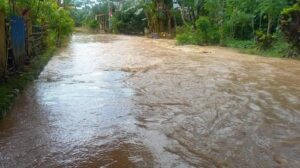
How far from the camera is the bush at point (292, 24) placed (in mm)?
13680

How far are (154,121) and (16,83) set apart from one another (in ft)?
11.6

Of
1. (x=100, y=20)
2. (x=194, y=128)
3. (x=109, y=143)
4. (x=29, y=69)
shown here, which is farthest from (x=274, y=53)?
(x=100, y=20)

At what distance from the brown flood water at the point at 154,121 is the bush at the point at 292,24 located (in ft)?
12.8

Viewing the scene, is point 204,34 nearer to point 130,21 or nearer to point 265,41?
point 265,41

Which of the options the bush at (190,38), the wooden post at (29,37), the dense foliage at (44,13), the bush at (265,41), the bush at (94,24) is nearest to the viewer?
the dense foliage at (44,13)

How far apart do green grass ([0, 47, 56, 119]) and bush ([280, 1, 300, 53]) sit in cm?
875

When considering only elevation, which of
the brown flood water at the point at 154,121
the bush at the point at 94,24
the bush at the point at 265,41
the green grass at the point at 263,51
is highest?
the bush at the point at 94,24

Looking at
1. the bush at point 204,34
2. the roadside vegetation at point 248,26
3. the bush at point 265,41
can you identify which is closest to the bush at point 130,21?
the roadside vegetation at point 248,26

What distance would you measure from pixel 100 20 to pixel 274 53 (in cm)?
3002

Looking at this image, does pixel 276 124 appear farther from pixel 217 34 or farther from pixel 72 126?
pixel 217 34

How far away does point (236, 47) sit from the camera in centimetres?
1814

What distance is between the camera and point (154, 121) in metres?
5.84

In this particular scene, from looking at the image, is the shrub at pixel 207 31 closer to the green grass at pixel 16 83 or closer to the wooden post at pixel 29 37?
the green grass at pixel 16 83

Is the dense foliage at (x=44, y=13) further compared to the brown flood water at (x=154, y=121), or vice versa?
the dense foliage at (x=44, y=13)
